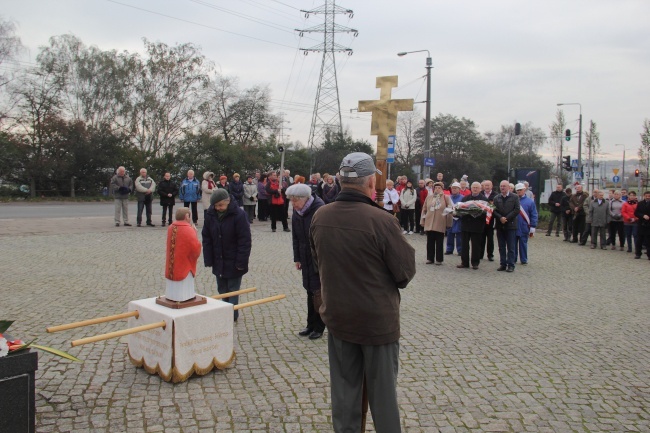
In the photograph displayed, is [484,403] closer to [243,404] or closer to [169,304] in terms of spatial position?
[243,404]

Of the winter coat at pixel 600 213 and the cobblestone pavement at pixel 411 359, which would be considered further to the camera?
the winter coat at pixel 600 213

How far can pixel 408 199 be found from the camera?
18484 mm

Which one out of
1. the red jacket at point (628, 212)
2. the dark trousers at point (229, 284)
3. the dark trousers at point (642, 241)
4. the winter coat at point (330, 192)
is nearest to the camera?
the dark trousers at point (229, 284)

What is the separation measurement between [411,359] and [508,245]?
23.6 ft

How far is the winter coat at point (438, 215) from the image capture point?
12330mm

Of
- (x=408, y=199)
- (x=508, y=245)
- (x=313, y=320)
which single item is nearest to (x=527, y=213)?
(x=508, y=245)

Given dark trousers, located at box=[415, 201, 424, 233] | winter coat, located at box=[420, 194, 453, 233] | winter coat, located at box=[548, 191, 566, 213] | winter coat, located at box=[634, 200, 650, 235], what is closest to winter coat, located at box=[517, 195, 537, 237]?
winter coat, located at box=[420, 194, 453, 233]

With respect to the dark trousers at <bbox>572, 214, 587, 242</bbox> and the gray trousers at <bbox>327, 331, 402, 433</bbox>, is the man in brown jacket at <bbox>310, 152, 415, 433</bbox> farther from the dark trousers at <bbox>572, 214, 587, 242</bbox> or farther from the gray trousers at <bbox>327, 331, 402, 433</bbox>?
the dark trousers at <bbox>572, 214, 587, 242</bbox>

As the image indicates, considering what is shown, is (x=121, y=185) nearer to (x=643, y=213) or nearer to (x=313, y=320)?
(x=313, y=320)

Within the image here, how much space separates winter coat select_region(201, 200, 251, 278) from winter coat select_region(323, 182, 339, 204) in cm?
920

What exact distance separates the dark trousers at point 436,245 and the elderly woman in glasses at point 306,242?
21.6 feet

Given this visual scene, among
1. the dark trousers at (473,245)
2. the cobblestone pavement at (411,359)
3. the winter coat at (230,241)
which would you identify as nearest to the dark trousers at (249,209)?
the cobblestone pavement at (411,359)

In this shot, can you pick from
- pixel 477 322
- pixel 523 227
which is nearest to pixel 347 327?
pixel 477 322

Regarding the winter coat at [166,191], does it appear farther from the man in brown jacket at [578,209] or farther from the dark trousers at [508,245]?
the man in brown jacket at [578,209]
